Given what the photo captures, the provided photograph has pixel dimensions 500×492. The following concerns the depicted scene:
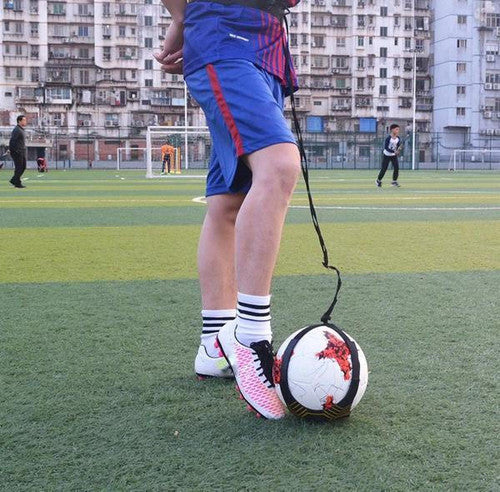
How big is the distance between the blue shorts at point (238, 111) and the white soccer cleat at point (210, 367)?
1.74 ft

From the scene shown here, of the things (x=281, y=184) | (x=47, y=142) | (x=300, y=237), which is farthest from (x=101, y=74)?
(x=281, y=184)

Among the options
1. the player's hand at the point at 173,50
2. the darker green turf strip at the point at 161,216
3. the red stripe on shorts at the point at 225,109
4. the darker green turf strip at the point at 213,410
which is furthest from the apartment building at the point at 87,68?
the red stripe on shorts at the point at 225,109

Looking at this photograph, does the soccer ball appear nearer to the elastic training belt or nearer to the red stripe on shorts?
the red stripe on shorts

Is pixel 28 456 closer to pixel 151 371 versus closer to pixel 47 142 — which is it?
pixel 151 371

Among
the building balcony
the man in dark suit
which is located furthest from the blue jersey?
the building balcony

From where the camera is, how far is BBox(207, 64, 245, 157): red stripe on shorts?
2396 mm

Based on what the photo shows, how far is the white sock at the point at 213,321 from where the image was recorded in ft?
8.95

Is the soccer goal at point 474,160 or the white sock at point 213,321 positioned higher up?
the soccer goal at point 474,160

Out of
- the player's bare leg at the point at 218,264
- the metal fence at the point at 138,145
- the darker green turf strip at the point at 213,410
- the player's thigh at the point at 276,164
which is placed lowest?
the darker green turf strip at the point at 213,410

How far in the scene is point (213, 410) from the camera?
2295 millimetres

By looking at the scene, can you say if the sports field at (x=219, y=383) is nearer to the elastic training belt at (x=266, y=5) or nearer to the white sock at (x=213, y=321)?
the white sock at (x=213, y=321)

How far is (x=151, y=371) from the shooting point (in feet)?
8.82

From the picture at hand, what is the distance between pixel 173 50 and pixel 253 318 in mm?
1025

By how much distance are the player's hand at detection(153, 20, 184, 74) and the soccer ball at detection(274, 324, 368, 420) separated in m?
1.11
